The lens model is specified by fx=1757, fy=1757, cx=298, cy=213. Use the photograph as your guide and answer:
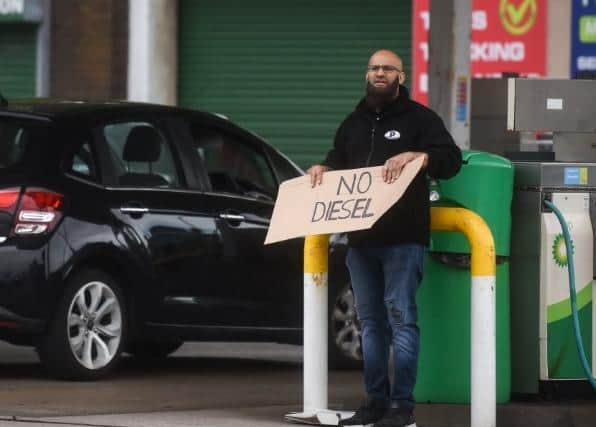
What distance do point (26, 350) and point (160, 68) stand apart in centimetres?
843

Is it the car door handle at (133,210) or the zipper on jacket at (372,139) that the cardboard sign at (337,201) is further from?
the car door handle at (133,210)

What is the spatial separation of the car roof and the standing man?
8.75 feet

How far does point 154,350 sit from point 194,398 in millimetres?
2341

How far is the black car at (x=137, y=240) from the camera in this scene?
32.3 feet

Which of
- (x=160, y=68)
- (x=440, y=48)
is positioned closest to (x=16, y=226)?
(x=440, y=48)

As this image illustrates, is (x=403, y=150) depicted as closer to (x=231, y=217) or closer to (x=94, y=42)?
(x=231, y=217)

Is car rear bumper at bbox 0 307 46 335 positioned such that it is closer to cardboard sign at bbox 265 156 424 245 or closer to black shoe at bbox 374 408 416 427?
cardboard sign at bbox 265 156 424 245

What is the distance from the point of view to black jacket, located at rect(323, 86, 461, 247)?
7.94 metres

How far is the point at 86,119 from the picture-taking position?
10367mm

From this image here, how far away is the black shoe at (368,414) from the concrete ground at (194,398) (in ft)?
0.84

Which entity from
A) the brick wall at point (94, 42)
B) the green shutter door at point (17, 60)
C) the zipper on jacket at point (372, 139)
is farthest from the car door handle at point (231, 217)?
the green shutter door at point (17, 60)

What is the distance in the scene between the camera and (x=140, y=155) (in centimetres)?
1064

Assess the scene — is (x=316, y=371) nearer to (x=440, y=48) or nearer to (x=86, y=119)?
(x=86, y=119)

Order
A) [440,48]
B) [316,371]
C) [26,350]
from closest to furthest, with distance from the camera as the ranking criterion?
[316,371] → [26,350] → [440,48]
